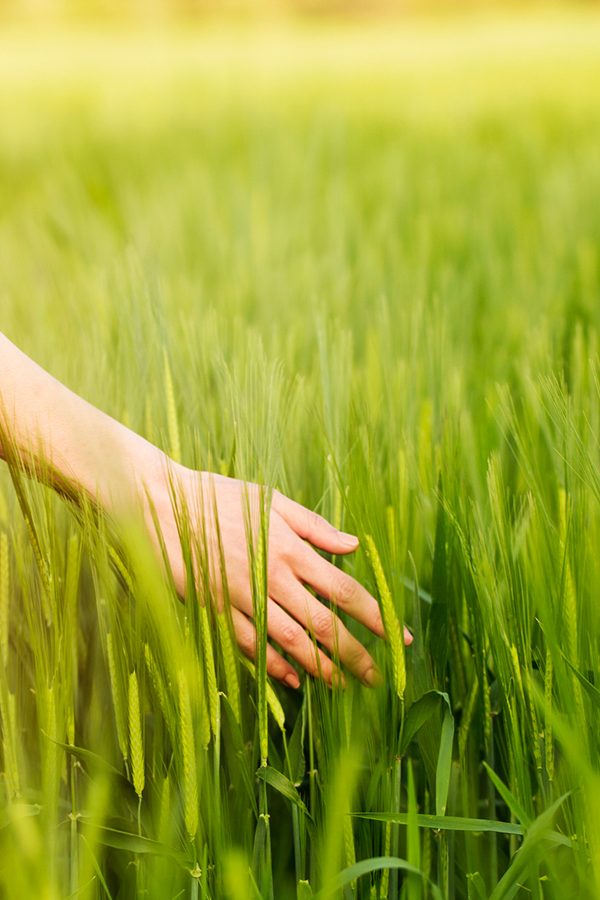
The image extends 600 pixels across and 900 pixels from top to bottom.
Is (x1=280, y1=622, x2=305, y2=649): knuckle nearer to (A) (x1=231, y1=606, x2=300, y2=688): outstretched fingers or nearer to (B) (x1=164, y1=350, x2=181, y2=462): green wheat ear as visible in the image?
(A) (x1=231, y1=606, x2=300, y2=688): outstretched fingers

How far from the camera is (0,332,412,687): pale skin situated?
1.85 ft

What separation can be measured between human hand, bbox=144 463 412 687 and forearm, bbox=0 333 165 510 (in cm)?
3

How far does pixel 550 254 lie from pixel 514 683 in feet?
3.68

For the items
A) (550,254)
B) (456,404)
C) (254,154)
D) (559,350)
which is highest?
(254,154)

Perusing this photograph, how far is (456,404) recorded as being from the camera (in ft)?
2.46

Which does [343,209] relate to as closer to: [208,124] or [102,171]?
[102,171]

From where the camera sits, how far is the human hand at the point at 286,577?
57 cm

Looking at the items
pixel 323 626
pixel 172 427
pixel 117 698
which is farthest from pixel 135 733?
pixel 172 427

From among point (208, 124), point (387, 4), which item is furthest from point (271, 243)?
point (387, 4)

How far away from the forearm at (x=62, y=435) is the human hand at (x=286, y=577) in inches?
1.2

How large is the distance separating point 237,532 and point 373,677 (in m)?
0.11

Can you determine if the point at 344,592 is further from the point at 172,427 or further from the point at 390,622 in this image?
the point at 172,427

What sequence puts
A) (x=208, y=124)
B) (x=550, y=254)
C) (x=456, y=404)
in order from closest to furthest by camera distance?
(x=456, y=404) < (x=550, y=254) < (x=208, y=124)

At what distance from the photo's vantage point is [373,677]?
56 cm
